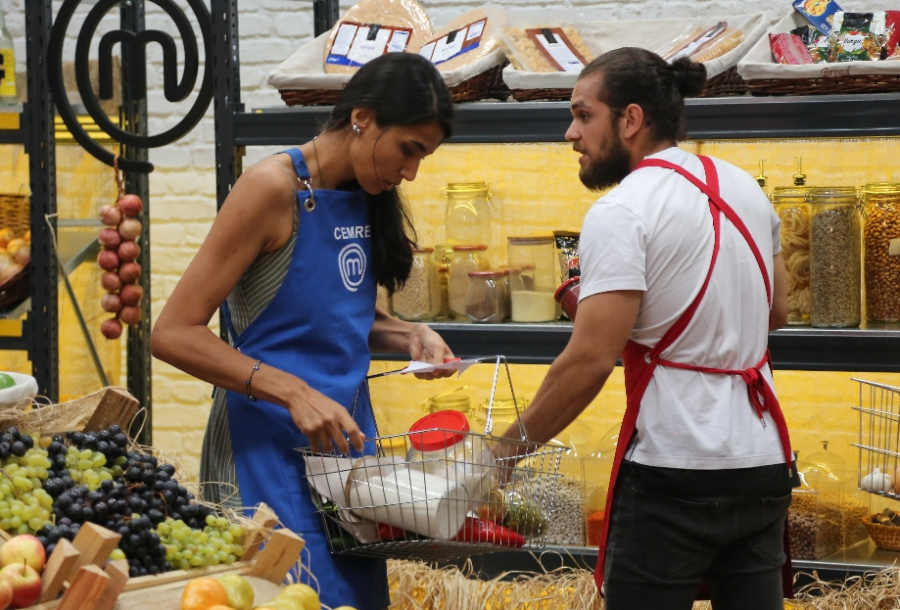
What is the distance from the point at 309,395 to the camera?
5.23ft

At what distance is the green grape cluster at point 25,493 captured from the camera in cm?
127

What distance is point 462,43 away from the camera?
8.73ft

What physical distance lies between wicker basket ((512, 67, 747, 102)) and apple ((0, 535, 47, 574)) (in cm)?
167

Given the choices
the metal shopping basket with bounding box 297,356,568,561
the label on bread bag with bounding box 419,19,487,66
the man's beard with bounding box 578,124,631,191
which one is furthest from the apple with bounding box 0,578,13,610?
the label on bread bag with bounding box 419,19,487,66

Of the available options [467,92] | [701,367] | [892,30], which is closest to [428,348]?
[701,367]

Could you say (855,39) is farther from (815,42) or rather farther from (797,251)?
(797,251)

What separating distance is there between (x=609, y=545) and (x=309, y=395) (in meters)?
0.57

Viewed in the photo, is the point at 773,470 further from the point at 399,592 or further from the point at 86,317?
the point at 86,317

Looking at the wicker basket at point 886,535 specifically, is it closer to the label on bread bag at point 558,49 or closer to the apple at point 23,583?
the label on bread bag at point 558,49

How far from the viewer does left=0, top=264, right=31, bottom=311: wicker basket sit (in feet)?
10.0

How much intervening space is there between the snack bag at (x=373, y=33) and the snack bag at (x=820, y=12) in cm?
97

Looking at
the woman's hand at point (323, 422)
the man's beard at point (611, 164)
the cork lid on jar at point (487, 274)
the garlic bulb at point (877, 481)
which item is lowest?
the garlic bulb at point (877, 481)

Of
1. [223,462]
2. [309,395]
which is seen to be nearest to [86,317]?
[223,462]

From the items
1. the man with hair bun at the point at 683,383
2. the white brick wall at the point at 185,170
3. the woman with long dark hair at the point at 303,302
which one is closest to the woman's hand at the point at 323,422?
the woman with long dark hair at the point at 303,302
